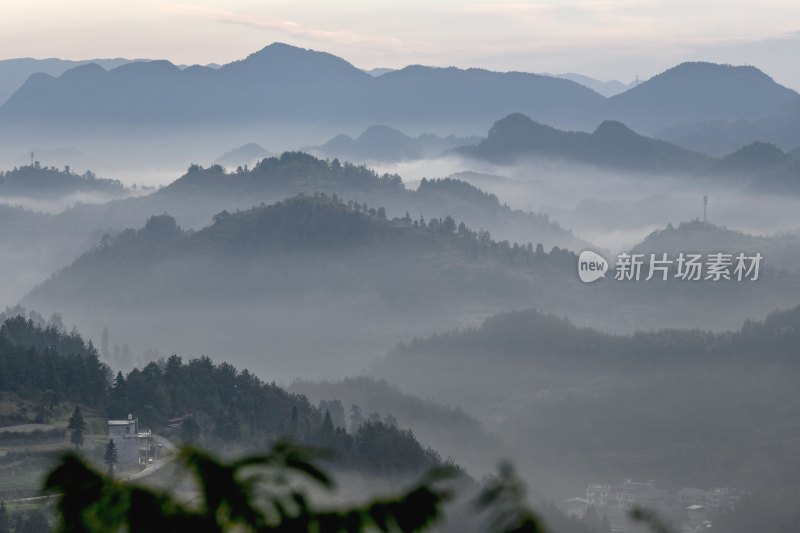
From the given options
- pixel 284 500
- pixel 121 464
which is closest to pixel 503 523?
pixel 284 500

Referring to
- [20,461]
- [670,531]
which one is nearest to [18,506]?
[20,461]

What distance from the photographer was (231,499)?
49.8ft

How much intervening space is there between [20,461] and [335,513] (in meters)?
186

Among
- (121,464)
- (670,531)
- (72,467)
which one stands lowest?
(121,464)

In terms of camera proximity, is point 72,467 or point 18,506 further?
point 18,506

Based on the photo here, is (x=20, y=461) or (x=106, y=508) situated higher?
(x=106, y=508)

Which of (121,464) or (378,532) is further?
(121,464)

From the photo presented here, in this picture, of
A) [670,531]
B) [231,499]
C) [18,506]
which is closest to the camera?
[231,499]

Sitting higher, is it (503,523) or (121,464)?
(503,523)

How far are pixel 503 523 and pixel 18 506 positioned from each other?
159805 mm

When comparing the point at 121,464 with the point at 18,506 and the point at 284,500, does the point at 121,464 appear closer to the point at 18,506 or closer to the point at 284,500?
the point at 18,506

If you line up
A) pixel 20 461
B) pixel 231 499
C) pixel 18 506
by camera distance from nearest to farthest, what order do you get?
pixel 231 499 → pixel 18 506 → pixel 20 461

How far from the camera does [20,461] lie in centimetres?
19550

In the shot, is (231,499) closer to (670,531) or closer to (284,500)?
(284,500)
